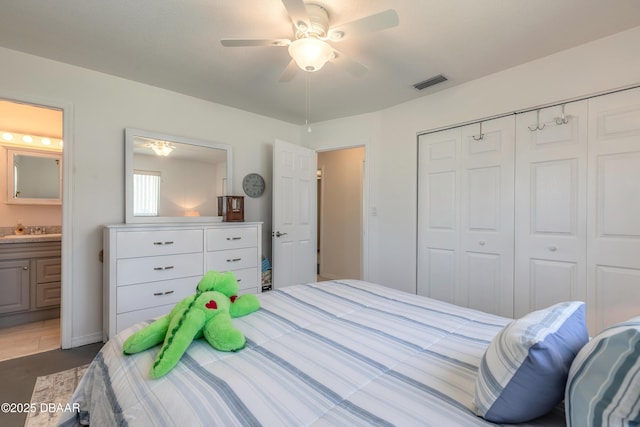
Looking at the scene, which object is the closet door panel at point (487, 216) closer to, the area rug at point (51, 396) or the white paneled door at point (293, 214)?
the white paneled door at point (293, 214)

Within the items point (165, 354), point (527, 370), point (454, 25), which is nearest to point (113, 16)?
point (165, 354)

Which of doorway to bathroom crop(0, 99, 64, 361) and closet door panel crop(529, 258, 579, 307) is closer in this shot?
closet door panel crop(529, 258, 579, 307)

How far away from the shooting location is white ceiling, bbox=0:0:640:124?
1.69m

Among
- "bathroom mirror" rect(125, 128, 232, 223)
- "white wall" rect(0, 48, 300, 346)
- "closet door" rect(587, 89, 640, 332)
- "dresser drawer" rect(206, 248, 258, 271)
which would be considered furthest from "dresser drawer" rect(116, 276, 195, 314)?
"closet door" rect(587, 89, 640, 332)

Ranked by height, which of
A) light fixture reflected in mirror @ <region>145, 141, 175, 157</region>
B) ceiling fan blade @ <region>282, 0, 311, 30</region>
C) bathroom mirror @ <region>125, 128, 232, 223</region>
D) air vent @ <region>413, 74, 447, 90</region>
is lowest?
bathroom mirror @ <region>125, 128, 232, 223</region>

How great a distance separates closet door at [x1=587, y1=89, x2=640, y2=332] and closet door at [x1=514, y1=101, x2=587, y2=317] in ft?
0.18

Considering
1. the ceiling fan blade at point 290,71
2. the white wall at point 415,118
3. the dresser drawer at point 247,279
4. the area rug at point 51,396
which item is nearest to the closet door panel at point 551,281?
the white wall at point 415,118

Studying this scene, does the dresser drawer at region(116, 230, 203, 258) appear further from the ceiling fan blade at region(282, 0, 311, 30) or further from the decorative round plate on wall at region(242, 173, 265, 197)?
the ceiling fan blade at region(282, 0, 311, 30)

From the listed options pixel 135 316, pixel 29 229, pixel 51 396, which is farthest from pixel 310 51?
pixel 29 229

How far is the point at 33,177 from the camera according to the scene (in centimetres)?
345

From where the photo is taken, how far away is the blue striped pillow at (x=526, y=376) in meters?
0.70

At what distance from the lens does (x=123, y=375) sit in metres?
0.95

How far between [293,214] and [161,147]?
63.4 inches

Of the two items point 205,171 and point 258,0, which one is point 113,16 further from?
point 205,171
